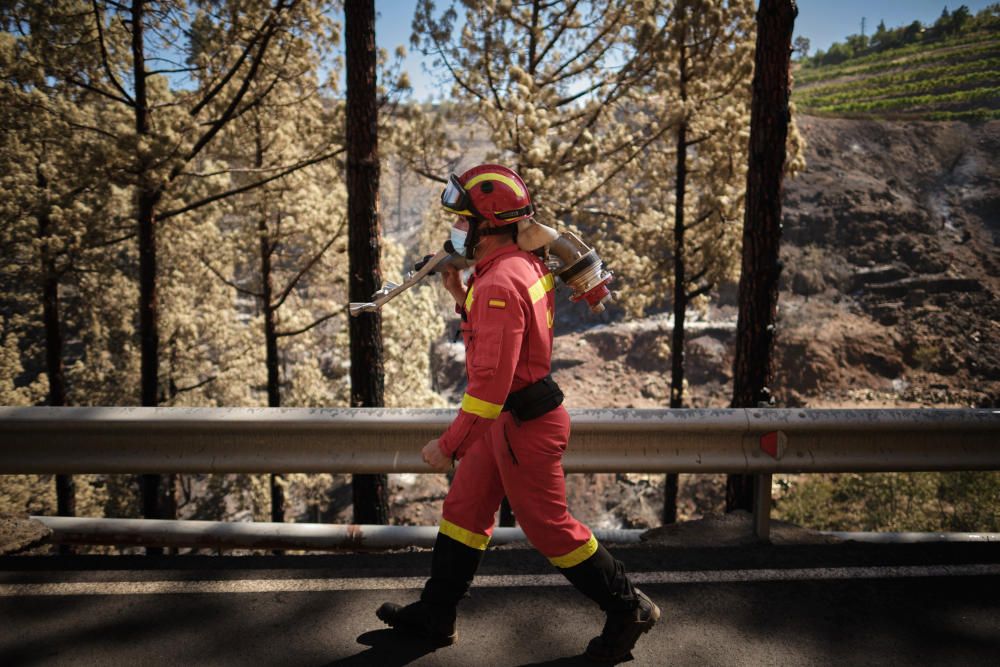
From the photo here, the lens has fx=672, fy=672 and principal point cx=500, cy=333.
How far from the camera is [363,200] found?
7262mm

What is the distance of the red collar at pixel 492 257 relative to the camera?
2990 millimetres

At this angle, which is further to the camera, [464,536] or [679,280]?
[679,280]

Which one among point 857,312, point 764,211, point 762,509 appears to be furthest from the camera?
point 857,312

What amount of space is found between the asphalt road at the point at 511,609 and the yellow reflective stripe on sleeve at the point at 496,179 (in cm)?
203

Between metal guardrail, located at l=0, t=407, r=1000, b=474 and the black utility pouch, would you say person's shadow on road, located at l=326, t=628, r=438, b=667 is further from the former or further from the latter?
the black utility pouch

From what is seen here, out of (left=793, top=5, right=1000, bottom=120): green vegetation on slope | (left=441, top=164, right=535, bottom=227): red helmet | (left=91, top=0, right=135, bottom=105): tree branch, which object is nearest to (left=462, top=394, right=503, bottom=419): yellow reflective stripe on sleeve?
(left=441, top=164, right=535, bottom=227): red helmet

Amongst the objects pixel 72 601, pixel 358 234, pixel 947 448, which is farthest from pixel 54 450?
pixel 947 448

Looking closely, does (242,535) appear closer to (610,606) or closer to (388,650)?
(388,650)

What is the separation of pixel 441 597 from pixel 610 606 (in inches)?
29.1

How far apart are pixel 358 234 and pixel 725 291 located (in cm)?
3945

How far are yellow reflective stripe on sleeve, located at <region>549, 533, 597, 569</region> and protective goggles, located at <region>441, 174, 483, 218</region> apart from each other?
59.4 inches

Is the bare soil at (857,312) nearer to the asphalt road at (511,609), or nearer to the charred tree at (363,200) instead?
the charred tree at (363,200)

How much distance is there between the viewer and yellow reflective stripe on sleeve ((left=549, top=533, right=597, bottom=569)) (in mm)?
2871

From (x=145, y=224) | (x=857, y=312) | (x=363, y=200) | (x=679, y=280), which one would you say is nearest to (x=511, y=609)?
(x=363, y=200)
